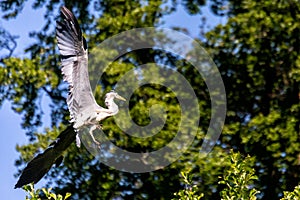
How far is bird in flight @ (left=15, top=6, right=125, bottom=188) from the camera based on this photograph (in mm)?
7395

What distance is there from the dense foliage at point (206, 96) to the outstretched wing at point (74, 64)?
5771 millimetres

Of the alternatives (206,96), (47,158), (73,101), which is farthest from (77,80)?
(206,96)

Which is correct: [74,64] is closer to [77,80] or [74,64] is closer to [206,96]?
[77,80]

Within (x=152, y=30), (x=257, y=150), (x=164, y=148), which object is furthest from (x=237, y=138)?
(x=152, y=30)

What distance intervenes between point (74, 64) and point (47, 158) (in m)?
0.86

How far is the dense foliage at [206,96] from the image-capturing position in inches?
539

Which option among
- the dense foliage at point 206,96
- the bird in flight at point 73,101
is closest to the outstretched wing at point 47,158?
the bird in flight at point 73,101

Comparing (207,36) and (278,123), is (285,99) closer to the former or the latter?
(278,123)

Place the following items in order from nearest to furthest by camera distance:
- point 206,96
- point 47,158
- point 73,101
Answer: point 73,101 < point 47,158 < point 206,96

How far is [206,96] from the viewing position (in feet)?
47.4

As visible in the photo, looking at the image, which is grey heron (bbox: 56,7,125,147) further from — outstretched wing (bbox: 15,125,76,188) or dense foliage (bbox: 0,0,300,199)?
dense foliage (bbox: 0,0,300,199)

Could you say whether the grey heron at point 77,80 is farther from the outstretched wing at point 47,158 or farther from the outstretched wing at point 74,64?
the outstretched wing at point 47,158

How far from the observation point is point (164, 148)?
13539 millimetres

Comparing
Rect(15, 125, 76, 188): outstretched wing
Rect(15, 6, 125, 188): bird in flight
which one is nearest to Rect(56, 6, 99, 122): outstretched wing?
Rect(15, 6, 125, 188): bird in flight
